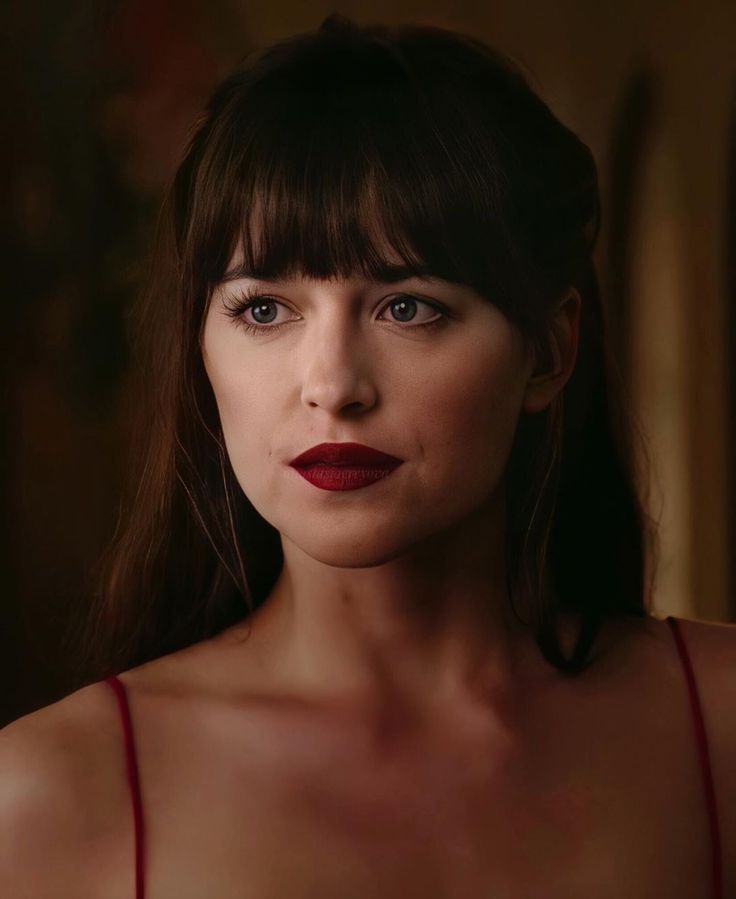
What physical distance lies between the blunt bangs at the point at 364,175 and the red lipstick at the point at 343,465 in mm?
119

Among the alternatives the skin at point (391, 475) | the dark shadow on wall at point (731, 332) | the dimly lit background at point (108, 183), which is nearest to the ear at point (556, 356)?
the skin at point (391, 475)

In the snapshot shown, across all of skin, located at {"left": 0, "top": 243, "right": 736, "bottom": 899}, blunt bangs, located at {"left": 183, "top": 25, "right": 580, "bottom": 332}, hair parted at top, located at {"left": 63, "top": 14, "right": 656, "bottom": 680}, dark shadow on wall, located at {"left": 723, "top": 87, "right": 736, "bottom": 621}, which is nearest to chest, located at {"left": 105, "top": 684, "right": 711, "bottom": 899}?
skin, located at {"left": 0, "top": 243, "right": 736, "bottom": 899}

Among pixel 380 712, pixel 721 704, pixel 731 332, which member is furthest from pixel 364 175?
pixel 731 332

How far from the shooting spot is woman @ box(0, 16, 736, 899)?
948mm

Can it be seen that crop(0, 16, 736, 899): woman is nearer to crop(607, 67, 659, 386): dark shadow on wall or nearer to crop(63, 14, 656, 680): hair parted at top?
crop(63, 14, 656, 680): hair parted at top

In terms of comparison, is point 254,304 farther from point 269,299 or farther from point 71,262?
point 71,262

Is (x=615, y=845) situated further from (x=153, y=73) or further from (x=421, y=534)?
(x=153, y=73)

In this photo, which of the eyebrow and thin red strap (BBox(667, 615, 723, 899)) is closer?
the eyebrow

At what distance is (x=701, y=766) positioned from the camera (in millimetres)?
1088

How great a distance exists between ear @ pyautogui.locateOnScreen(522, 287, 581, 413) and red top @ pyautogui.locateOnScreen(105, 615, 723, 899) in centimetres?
25

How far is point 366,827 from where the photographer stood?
3.27 feet

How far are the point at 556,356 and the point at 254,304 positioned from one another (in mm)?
254

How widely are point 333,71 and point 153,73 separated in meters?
0.46

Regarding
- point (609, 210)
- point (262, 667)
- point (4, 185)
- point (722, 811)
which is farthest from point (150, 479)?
point (609, 210)
